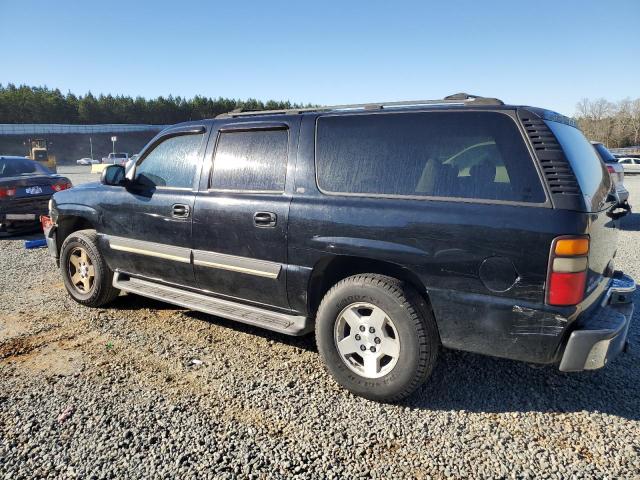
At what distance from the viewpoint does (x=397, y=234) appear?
2762mm

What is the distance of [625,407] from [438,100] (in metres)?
2.30

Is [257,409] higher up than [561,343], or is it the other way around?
[561,343]

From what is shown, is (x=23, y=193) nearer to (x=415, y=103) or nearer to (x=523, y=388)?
(x=415, y=103)

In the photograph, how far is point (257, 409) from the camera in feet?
9.20

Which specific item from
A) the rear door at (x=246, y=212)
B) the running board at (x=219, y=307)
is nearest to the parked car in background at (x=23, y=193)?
the running board at (x=219, y=307)

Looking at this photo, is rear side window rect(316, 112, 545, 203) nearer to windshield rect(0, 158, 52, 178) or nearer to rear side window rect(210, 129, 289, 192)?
rear side window rect(210, 129, 289, 192)

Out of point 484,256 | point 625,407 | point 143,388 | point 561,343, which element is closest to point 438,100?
point 484,256

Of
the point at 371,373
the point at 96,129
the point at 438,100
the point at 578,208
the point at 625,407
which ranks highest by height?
the point at 96,129

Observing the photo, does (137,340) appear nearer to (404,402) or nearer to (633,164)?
(404,402)

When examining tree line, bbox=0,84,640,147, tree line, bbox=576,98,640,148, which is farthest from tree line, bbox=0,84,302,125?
tree line, bbox=576,98,640,148

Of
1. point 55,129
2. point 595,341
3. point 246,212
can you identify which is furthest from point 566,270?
point 55,129

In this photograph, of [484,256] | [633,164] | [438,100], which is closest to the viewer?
[484,256]

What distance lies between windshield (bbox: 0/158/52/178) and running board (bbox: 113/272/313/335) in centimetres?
625

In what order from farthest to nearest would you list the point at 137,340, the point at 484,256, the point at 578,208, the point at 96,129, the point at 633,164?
the point at 96,129
the point at 633,164
the point at 137,340
the point at 484,256
the point at 578,208
